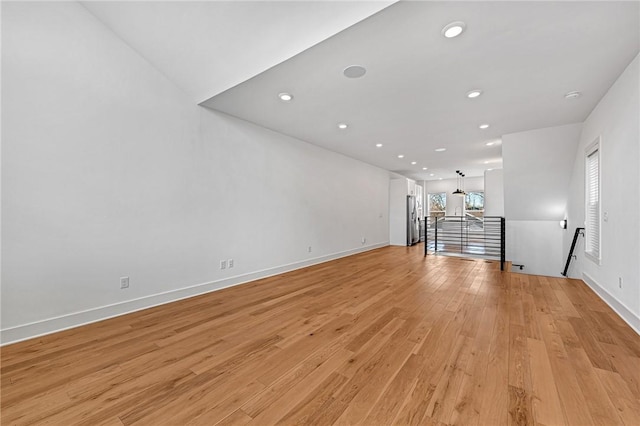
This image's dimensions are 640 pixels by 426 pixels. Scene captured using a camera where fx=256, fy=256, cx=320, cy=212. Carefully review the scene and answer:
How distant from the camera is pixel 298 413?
1517 millimetres

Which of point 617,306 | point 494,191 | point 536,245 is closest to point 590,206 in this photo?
point 617,306

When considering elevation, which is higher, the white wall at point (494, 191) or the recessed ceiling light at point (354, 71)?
the recessed ceiling light at point (354, 71)

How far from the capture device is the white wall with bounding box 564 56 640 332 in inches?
102

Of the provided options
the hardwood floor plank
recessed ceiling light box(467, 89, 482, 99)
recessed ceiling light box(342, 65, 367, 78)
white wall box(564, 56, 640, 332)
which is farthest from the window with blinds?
recessed ceiling light box(342, 65, 367, 78)

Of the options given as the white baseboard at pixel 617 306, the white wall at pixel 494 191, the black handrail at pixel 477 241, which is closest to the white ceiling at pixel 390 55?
the white baseboard at pixel 617 306

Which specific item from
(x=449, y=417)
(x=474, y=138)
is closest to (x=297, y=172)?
(x=474, y=138)

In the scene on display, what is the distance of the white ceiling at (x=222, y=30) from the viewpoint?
2.23 meters

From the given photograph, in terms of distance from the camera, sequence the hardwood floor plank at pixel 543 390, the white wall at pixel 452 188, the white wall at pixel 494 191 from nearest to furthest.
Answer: the hardwood floor plank at pixel 543 390 < the white wall at pixel 494 191 < the white wall at pixel 452 188

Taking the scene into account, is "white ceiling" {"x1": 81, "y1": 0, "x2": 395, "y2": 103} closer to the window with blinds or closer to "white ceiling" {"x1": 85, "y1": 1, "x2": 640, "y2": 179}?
"white ceiling" {"x1": 85, "y1": 1, "x2": 640, "y2": 179}

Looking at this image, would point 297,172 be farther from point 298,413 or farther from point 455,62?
point 298,413

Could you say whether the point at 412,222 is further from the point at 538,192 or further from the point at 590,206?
the point at 590,206

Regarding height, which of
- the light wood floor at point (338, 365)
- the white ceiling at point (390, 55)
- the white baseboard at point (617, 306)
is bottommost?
the light wood floor at point (338, 365)

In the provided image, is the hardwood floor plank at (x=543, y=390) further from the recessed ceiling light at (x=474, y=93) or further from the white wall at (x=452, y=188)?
the white wall at (x=452, y=188)

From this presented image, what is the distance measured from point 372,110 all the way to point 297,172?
2.10 m
